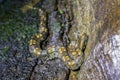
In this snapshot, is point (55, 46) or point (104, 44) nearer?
point (104, 44)

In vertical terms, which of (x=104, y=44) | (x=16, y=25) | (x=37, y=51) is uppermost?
(x=104, y=44)

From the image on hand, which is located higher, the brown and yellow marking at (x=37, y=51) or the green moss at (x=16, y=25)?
the green moss at (x=16, y=25)

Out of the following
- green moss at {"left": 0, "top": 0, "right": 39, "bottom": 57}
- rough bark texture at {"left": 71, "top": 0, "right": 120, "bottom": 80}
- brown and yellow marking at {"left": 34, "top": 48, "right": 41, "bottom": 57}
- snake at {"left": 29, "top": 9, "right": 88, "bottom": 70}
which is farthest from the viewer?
green moss at {"left": 0, "top": 0, "right": 39, "bottom": 57}

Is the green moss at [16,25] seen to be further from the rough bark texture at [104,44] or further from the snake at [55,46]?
the rough bark texture at [104,44]

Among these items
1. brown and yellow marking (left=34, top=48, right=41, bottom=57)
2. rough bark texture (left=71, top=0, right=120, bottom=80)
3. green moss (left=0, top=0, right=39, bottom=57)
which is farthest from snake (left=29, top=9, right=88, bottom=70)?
rough bark texture (left=71, top=0, right=120, bottom=80)

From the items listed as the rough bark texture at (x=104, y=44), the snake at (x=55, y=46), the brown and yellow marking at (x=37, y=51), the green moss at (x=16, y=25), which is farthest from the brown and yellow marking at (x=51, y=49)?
the rough bark texture at (x=104, y=44)

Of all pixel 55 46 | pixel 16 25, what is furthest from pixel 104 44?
pixel 16 25

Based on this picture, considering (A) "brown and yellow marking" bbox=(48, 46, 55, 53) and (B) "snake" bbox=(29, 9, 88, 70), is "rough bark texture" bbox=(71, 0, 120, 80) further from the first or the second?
(A) "brown and yellow marking" bbox=(48, 46, 55, 53)

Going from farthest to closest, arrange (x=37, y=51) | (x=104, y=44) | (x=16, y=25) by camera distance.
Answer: (x=16, y=25) → (x=37, y=51) → (x=104, y=44)

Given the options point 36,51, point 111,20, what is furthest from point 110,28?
point 36,51

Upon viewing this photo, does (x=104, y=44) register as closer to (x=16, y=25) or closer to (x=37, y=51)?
(x=37, y=51)
